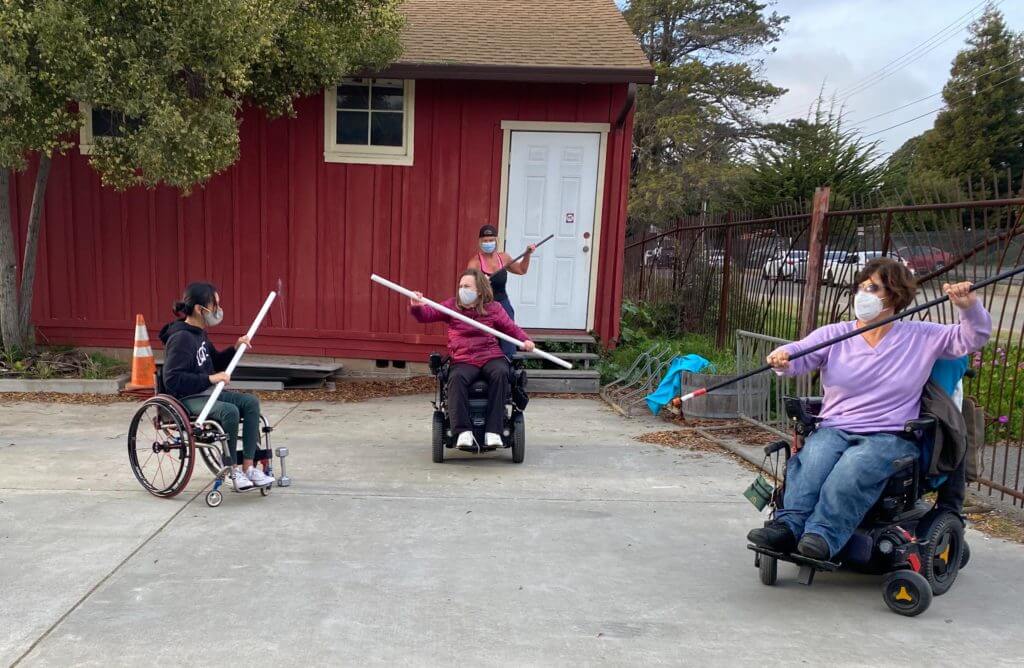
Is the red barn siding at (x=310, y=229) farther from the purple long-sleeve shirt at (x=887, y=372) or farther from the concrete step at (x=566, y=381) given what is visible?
the purple long-sleeve shirt at (x=887, y=372)

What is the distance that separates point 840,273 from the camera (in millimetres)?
6277

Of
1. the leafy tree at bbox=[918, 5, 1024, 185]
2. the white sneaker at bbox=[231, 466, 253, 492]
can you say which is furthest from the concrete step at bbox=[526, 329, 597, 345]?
the leafy tree at bbox=[918, 5, 1024, 185]

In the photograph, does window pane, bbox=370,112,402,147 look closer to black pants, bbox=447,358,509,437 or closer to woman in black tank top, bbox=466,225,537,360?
woman in black tank top, bbox=466,225,537,360

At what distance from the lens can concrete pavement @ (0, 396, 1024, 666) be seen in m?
2.95

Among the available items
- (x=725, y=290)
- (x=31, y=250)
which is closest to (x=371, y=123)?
(x=31, y=250)

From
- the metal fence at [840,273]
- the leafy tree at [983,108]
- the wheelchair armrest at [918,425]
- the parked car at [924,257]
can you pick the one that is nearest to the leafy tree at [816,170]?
the metal fence at [840,273]

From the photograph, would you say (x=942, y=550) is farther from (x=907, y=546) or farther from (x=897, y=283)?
(x=897, y=283)

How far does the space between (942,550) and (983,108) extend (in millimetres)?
35562

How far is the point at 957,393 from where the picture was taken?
135 inches

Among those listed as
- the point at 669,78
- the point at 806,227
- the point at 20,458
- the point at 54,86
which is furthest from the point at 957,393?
the point at 669,78

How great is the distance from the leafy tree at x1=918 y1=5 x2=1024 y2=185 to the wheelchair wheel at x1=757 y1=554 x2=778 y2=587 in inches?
1210

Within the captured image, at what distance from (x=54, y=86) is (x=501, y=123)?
14.3 feet

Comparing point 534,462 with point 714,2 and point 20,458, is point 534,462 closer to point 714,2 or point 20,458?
point 20,458

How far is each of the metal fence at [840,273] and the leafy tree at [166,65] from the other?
14.5ft
